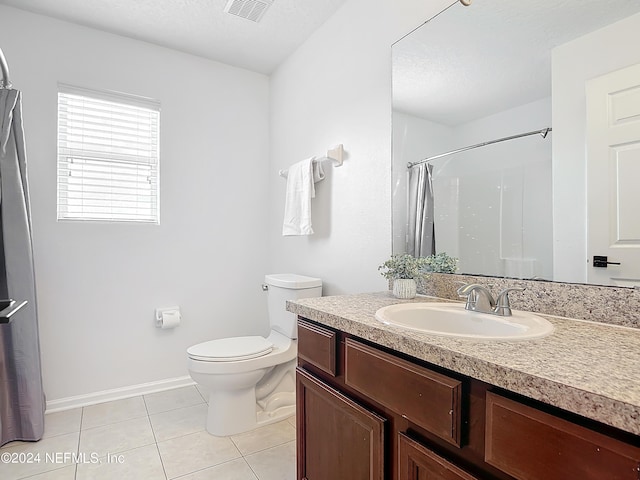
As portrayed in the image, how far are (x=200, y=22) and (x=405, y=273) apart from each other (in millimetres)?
2009

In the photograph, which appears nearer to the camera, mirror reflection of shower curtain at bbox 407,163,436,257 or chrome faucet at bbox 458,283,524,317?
chrome faucet at bbox 458,283,524,317

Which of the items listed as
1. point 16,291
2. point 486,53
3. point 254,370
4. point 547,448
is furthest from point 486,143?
point 16,291

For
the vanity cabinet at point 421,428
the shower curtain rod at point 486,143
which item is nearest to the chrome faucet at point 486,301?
the vanity cabinet at point 421,428

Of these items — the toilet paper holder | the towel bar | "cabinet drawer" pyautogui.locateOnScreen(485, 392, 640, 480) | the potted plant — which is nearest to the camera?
"cabinet drawer" pyautogui.locateOnScreen(485, 392, 640, 480)

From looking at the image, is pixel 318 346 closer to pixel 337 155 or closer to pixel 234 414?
pixel 234 414

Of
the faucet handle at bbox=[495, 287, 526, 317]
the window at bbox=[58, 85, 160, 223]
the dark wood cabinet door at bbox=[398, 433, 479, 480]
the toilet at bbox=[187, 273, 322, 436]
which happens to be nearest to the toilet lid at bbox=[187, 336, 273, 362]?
the toilet at bbox=[187, 273, 322, 436]

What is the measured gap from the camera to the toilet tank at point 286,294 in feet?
7.00

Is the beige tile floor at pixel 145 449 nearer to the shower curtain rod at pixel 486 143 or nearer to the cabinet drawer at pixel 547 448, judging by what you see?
the cabinet drawer at pixel 547 448

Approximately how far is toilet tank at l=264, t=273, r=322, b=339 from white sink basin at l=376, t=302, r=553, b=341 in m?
0.94

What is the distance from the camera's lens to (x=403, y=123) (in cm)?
170

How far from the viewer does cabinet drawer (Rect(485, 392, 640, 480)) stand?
1.74ft

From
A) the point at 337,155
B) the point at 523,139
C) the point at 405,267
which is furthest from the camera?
the point at 337,155

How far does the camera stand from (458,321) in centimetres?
120

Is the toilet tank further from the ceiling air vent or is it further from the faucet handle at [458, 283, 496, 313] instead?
the ceiling air vent
